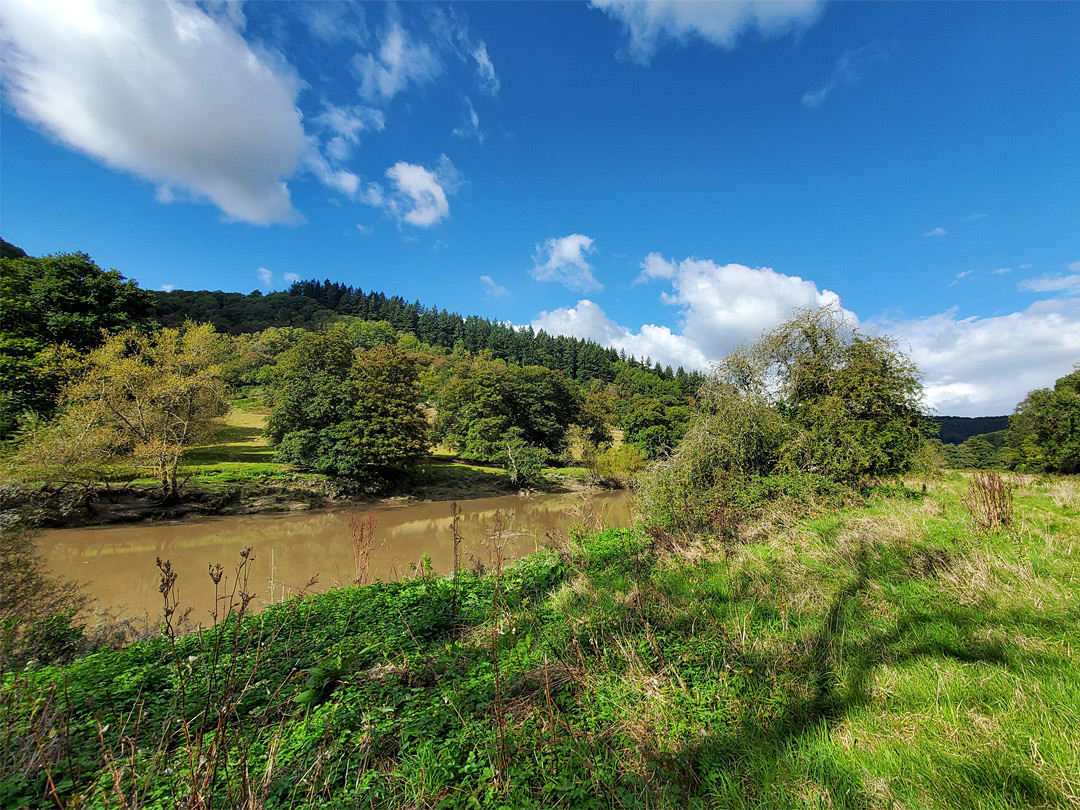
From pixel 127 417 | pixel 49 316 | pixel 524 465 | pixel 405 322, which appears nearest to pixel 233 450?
pixel 127 417

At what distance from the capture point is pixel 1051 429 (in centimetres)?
3036

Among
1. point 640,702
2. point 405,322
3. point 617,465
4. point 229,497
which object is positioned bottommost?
point 229,497

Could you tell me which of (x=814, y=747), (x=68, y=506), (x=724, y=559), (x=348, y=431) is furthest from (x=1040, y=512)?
(x=68, y=506)

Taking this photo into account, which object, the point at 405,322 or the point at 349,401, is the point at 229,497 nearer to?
the point at 349,401

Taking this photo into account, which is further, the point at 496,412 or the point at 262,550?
the point at 496,412

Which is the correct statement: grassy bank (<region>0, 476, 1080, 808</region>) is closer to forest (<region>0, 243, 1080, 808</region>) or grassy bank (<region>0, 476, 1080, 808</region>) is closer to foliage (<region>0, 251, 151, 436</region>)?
forest (<region>0, 243, 1080, 808</region>)

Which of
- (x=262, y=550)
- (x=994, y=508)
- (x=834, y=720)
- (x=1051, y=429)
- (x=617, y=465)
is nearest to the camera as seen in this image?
(x=834, y=720)

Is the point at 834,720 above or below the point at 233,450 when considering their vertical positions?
below

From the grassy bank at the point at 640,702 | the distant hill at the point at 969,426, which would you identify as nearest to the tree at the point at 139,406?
Result: the grassy bank at the point at 640,702

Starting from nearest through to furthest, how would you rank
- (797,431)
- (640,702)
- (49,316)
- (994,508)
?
1. (640,702)
2. (994,508)
3. (797,431)
4. (49,316)

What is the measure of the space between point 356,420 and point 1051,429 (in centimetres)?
4935

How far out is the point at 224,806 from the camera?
76.5 inches

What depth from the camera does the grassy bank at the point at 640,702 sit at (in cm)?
213

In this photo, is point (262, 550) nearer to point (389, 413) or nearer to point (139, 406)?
point (139, 406)
